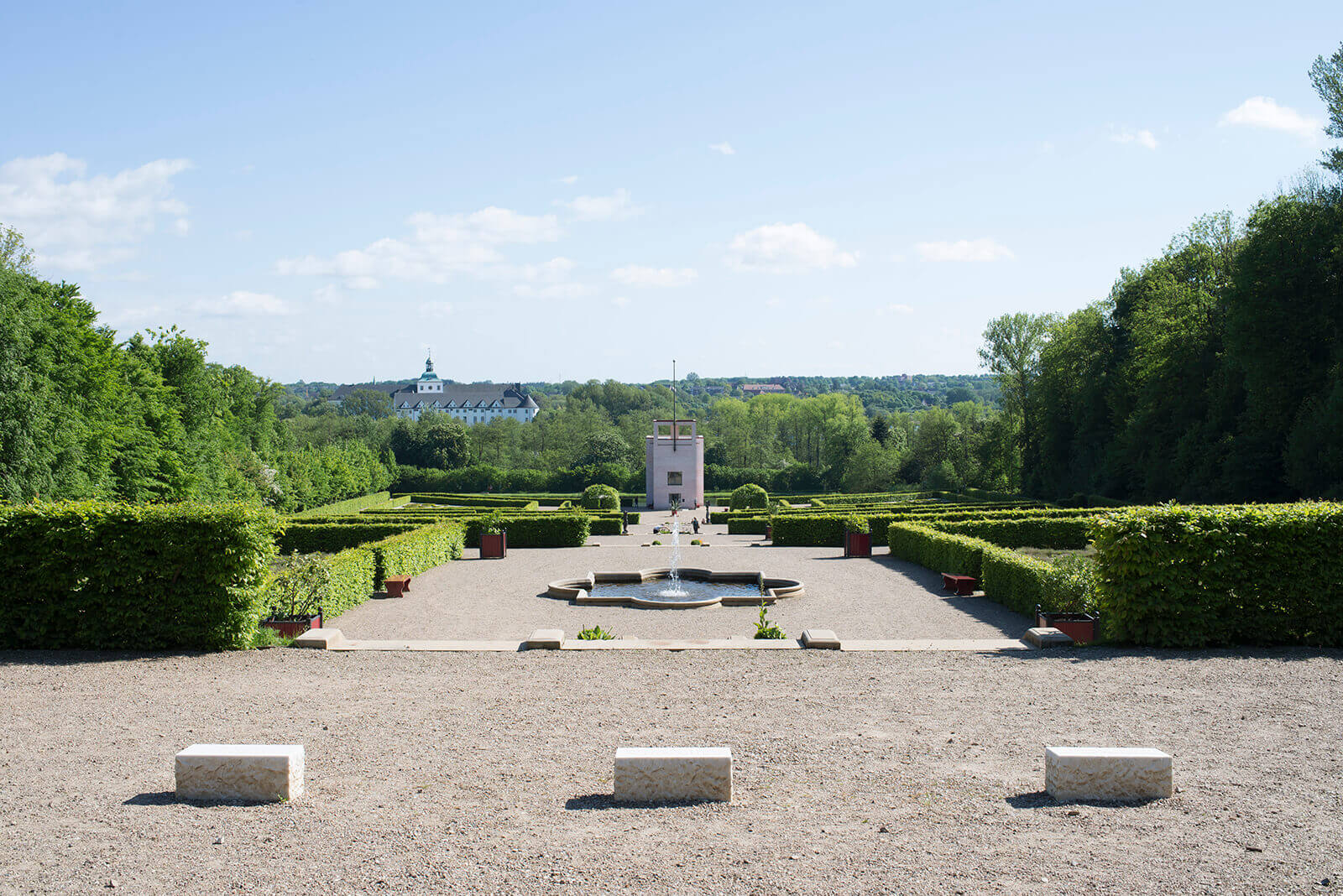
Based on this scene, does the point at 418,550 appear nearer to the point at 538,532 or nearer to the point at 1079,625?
the point at 538,532

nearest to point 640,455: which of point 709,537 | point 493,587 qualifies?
point 709,537

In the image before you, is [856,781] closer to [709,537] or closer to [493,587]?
[493,587]

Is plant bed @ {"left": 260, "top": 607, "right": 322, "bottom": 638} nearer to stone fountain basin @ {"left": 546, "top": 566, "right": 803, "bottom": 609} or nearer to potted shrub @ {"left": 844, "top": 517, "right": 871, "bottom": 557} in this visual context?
stone fountain basin @ {"left": 546, "top": 566, "right": 803, "bottom": 609}

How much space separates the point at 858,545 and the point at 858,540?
146mm

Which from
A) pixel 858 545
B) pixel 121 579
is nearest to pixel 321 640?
pixel 121 579

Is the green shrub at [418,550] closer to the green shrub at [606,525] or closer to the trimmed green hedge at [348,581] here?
the trimmed green hedge at [348,581]

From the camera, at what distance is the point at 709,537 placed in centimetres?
3341

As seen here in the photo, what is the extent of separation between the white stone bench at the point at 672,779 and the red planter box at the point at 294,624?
26.5 ft

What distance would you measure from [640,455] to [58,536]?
6834 cm

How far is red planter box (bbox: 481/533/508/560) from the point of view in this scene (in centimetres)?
2481

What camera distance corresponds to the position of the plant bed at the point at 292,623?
1209cm

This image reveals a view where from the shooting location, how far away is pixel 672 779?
5.39 metres

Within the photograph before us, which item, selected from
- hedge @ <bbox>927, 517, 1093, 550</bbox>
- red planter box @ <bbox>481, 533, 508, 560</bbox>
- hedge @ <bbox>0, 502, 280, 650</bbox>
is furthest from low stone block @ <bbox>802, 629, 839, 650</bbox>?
red planter box @ <bbox>481, 533, 508, 560</bbox>

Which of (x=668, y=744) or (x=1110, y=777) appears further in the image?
(x=668, y=744)
